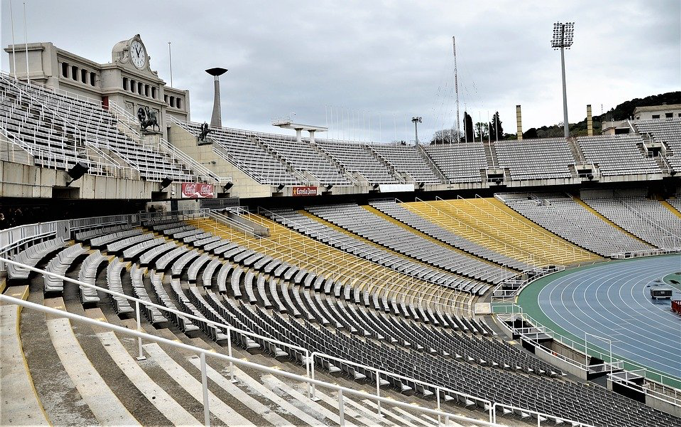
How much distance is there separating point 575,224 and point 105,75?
1341 inches

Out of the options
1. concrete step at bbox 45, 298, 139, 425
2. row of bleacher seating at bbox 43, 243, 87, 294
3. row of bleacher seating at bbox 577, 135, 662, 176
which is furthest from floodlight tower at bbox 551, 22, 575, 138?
concrete step at bbox 45, 298, 139, 425

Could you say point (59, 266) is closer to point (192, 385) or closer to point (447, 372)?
point (192, 385)

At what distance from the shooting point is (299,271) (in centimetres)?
2061

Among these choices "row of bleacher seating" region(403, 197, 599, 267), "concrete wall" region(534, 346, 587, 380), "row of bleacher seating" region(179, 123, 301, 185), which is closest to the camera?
"concrete wall" region(534, 346, 587, 380)

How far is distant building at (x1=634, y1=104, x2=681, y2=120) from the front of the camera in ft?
236

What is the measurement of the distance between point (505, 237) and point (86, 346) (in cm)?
3448

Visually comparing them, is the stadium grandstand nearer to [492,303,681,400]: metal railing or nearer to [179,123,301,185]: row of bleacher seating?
[492,303,681,400]: metal railing

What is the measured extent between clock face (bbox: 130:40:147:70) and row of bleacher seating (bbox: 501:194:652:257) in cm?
2922

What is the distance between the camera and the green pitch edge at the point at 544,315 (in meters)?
15.8

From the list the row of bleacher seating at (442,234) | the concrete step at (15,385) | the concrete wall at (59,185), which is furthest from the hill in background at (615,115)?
the concrete step at (15,385)

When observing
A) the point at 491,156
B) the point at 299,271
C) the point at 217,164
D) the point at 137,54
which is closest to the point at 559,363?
the point at 299,271

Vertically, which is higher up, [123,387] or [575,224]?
[123,387]

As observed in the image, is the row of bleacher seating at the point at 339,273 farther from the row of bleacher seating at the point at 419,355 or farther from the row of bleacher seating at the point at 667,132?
the row of bleacher seating at the point at 667,132

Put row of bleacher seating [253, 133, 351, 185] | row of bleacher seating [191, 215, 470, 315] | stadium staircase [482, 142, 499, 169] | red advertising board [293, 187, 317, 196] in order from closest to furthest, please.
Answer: row of bleacher seating [191, 215, 470, 315] → red advertising board [293, 187, 317, 196] → row of bleacher seating [253, 133, 351, 185] → stadium staircase [482, 142, 499, 169]
